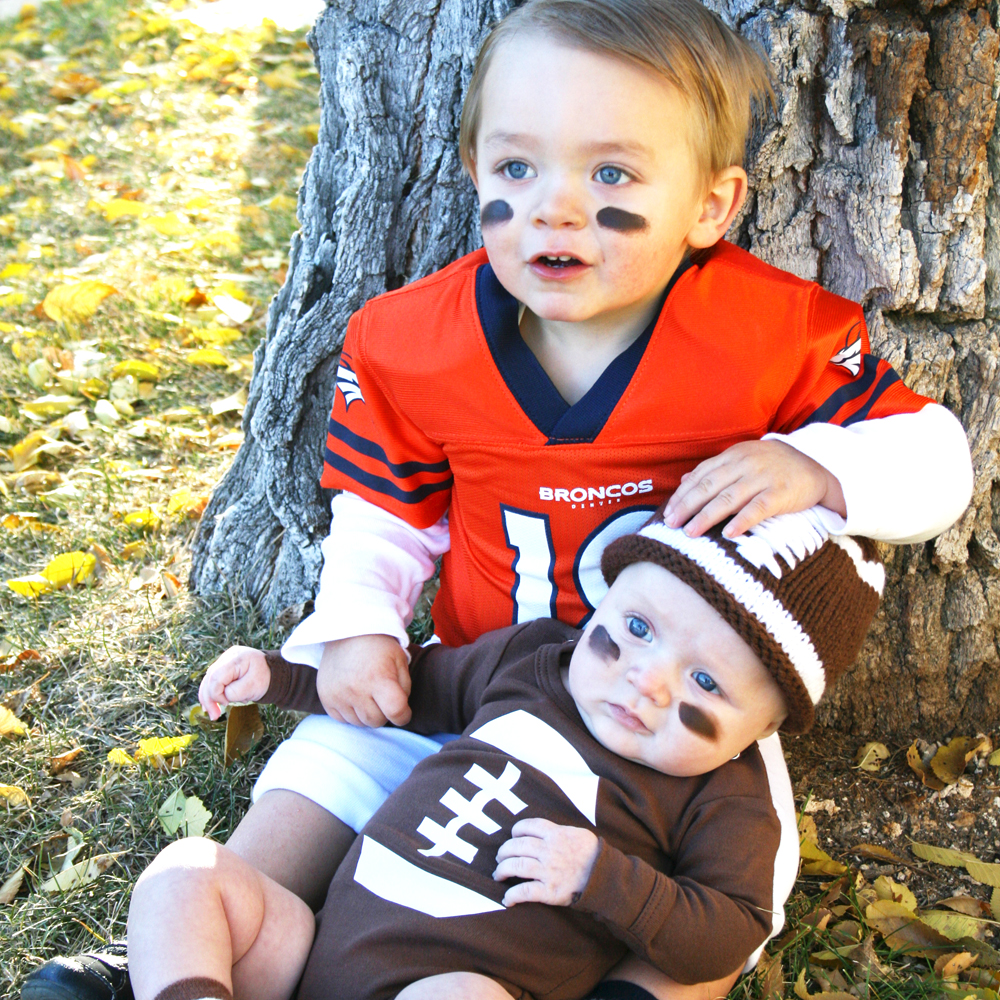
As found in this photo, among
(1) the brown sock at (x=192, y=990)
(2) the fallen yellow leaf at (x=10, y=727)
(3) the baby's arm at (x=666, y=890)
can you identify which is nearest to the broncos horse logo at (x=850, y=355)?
(3) the baby's arm at (x=666, y=890)

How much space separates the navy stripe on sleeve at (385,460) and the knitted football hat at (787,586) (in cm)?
54

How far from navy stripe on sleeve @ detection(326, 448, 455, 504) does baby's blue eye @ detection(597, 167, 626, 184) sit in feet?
2.44

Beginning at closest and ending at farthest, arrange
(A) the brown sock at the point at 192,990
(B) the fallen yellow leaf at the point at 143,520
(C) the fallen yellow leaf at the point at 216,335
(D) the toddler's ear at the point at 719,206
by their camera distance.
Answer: (A) the brown sock at the point at 192,990
(D) the toddler's ear at the point at 719,206
(B) the fallen yellow leaf at the point at 143,520
(C) the fallen yellow leaf at the point at 216,335

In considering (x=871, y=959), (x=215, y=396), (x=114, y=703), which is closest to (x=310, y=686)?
(x=114, y=703)

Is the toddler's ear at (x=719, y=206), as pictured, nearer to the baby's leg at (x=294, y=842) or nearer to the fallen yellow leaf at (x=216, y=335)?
the baby's leg at (x=294, y=842)

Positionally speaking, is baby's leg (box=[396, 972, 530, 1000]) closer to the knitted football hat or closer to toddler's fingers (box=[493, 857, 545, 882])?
toddler's fingers (box=[493, 857, 545, 882])

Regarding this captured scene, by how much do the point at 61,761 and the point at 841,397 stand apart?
6.12 feet

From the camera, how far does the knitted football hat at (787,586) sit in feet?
5.17

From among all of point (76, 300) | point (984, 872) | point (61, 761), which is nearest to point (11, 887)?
point (61, 761)

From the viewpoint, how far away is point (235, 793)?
2186 mm

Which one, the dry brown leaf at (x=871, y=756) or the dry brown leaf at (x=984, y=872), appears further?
the dry brown leaf at (x=871, y=756)

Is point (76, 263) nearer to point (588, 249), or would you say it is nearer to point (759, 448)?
point (588, 249)

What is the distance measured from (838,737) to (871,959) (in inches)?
26.6

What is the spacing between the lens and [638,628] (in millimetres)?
1653
